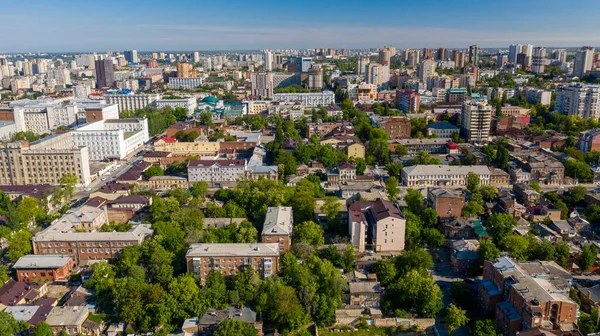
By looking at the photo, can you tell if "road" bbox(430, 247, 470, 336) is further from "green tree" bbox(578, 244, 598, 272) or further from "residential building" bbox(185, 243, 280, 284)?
"residential building" bbox(185, 243, 280, 284)

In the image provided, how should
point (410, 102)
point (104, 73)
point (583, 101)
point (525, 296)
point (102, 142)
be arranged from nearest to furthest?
1. point (525, 296)
2. point (102, 142)
3. point (583, 101)
4. point (410, 102)
5. point (104, 73)

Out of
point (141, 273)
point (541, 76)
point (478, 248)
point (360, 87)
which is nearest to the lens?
point (141, 273)

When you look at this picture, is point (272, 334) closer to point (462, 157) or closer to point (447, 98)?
point (462, 157)

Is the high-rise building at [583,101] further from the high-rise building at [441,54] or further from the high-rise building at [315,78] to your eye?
the high-rise building at [441,54]

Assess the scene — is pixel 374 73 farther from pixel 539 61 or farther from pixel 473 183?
pixel 473 183

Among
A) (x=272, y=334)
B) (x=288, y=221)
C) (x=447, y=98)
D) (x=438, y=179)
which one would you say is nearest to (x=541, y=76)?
(x=447, y=98)

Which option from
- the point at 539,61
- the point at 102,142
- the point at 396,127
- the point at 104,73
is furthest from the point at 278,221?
the point at 539,61
